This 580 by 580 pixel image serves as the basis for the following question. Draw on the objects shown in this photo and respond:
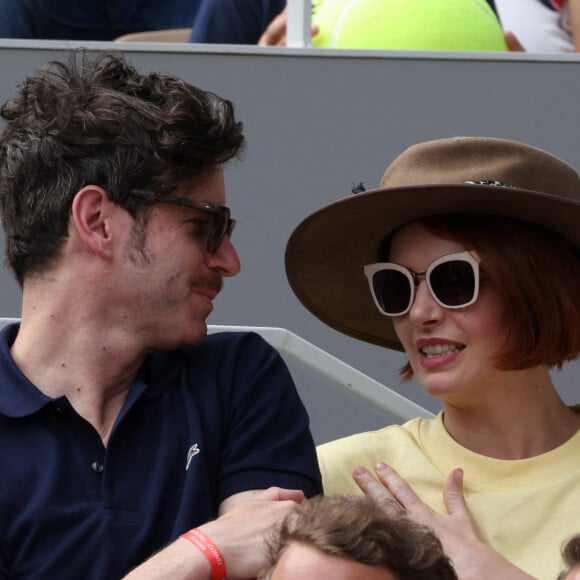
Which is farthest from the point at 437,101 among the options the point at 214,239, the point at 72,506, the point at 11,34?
the point at 72,506

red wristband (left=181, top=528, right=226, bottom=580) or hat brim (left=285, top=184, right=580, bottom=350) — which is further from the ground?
hat brim (left=285, top=184, right=580, bottom=350)

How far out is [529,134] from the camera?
4.46 metres

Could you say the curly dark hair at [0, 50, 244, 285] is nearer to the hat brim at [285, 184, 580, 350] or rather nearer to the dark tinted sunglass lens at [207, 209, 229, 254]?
the dark tinted sunglass lens at [207, 209, 229, 254]

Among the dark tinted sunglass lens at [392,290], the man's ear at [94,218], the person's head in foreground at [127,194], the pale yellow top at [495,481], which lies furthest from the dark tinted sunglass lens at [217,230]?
the pale yellow top at [495,481]

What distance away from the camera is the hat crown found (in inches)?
116

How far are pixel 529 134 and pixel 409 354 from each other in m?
1.75

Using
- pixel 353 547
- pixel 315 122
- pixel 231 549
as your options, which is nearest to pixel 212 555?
pixel 231 549

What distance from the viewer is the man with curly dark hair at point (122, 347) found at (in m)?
2.60

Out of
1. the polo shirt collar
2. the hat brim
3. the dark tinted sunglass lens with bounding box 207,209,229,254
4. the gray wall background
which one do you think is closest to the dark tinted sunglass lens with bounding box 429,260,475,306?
the hat brim

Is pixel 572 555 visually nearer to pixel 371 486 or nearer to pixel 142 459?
pixel 371 486

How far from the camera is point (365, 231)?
10.1 ft

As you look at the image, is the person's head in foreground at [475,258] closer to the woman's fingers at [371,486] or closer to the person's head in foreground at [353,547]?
the woman's fingers at [371,486]

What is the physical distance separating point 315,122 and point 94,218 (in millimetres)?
1787

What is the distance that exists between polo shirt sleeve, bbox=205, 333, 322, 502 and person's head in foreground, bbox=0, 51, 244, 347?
0.41 feet
